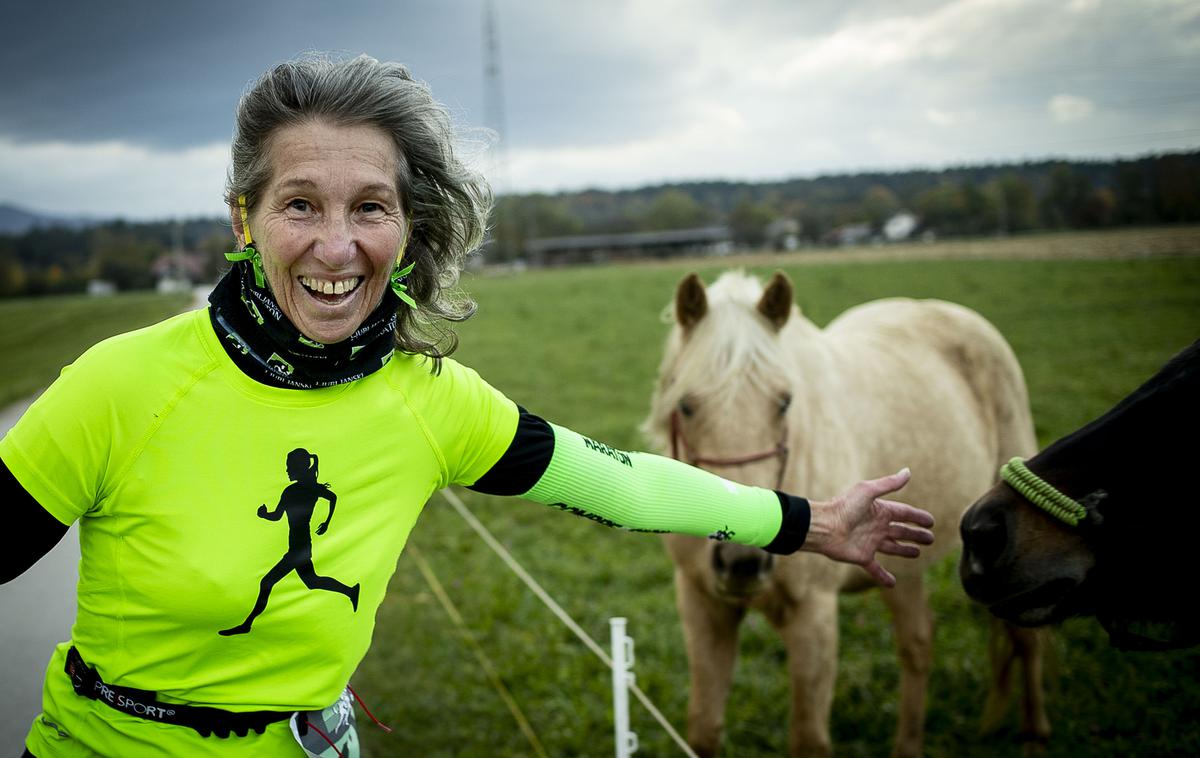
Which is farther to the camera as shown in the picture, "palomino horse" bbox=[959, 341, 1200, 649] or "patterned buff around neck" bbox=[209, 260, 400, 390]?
"palomino horse" bbox=[959, 341, 1200, 649]

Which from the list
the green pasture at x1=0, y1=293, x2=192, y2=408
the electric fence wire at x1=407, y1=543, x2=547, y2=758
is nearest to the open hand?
the electric fence wire at x1=407, y1=543, x2=547, y2=758

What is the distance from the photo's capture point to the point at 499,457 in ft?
5.53

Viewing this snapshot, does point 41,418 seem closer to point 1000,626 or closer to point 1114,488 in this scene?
point 1114,488

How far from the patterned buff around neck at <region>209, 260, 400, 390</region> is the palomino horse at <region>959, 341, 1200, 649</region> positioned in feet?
5.05

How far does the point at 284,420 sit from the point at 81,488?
0.33 metres

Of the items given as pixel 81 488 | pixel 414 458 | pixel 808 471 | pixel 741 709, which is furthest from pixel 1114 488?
pixel 741 709

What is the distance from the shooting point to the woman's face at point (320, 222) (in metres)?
1.34

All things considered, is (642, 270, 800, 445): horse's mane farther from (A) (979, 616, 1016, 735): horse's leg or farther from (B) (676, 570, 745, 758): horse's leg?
(A) (979, 616, 1016, 735): horse's leg

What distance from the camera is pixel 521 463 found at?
5.59 feet

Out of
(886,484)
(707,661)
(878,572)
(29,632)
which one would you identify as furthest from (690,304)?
(29,632)

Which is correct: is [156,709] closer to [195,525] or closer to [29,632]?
[195,525]

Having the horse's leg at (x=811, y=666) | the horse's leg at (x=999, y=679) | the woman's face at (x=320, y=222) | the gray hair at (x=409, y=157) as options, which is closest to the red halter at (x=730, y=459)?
the horse's leg at (x=811, y=666)

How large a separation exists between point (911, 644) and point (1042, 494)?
8.14 feet

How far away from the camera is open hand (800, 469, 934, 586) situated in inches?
73.3
